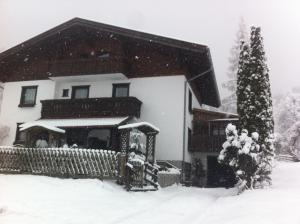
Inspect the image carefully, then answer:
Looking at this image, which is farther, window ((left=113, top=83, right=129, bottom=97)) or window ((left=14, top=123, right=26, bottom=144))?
window ((left=14, top=123, right=26, bottom=144))

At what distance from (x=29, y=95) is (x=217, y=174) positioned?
14.3 metres

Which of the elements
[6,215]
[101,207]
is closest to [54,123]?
[101,207]

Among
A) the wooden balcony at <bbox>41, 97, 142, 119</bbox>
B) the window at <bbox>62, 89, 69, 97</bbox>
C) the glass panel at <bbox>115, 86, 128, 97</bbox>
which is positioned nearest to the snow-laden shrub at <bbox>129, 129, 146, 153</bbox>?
the wooden balcony at <bbox>41, 97, 142, 119</bbox>

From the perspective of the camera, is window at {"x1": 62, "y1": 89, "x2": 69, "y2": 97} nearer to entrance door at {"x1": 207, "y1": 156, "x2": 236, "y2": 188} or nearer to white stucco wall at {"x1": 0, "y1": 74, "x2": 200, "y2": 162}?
white stucco wall at {"x1": 0, "y1": 74, "x2": 200, "y2": 162}

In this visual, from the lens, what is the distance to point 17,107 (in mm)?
26406

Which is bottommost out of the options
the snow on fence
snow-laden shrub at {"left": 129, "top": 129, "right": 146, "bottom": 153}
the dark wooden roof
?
the snow on fence

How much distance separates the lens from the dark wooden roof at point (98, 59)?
2286cm

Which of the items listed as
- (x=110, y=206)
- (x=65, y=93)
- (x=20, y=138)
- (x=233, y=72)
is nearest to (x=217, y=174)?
(x=65, y=93)

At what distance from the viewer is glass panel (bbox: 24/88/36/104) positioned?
86.3ft

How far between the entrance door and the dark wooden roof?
570cm

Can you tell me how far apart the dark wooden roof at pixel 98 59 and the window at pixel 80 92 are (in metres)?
1.47

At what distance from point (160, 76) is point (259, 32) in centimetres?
667

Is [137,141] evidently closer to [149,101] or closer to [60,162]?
[149,101]

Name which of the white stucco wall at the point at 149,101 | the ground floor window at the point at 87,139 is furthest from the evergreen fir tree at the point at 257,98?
the ground floor window at the point at 87,139
